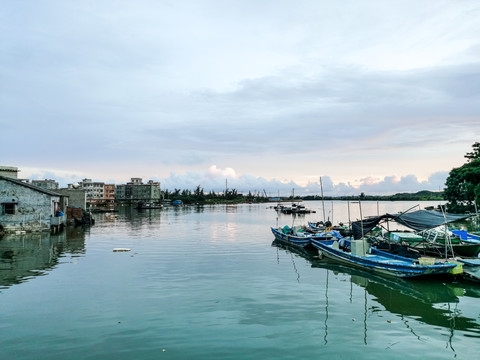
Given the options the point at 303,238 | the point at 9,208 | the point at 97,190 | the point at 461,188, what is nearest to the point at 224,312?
the point at 303,238

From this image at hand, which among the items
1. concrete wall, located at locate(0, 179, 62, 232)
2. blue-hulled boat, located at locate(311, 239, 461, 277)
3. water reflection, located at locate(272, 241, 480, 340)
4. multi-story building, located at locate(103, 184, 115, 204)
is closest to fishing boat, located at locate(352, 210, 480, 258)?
blue-hulled boat, located at locate(311, 239, 461, 277)

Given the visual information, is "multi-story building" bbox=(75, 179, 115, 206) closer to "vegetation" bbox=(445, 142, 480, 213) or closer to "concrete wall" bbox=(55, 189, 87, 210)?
"concrete wall" bbox=(55, 189, 87, 210)

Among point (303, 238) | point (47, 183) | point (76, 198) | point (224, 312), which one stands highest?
point (47, 183)

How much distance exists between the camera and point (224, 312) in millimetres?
13062

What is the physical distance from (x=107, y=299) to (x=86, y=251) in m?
15.3

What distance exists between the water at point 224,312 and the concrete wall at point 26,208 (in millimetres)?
15654

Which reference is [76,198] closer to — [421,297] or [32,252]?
[32,252]

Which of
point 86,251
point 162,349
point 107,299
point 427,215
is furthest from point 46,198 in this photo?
point 427,215

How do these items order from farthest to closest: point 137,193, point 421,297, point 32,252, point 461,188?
point 137,193, point 461,188, point 32,252, point 421,297

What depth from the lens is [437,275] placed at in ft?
59.4

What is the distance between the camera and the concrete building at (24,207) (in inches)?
1403

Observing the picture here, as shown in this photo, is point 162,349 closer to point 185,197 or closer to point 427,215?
point 427,215

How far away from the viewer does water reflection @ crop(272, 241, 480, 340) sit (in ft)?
40.8

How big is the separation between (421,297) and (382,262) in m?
3.83
